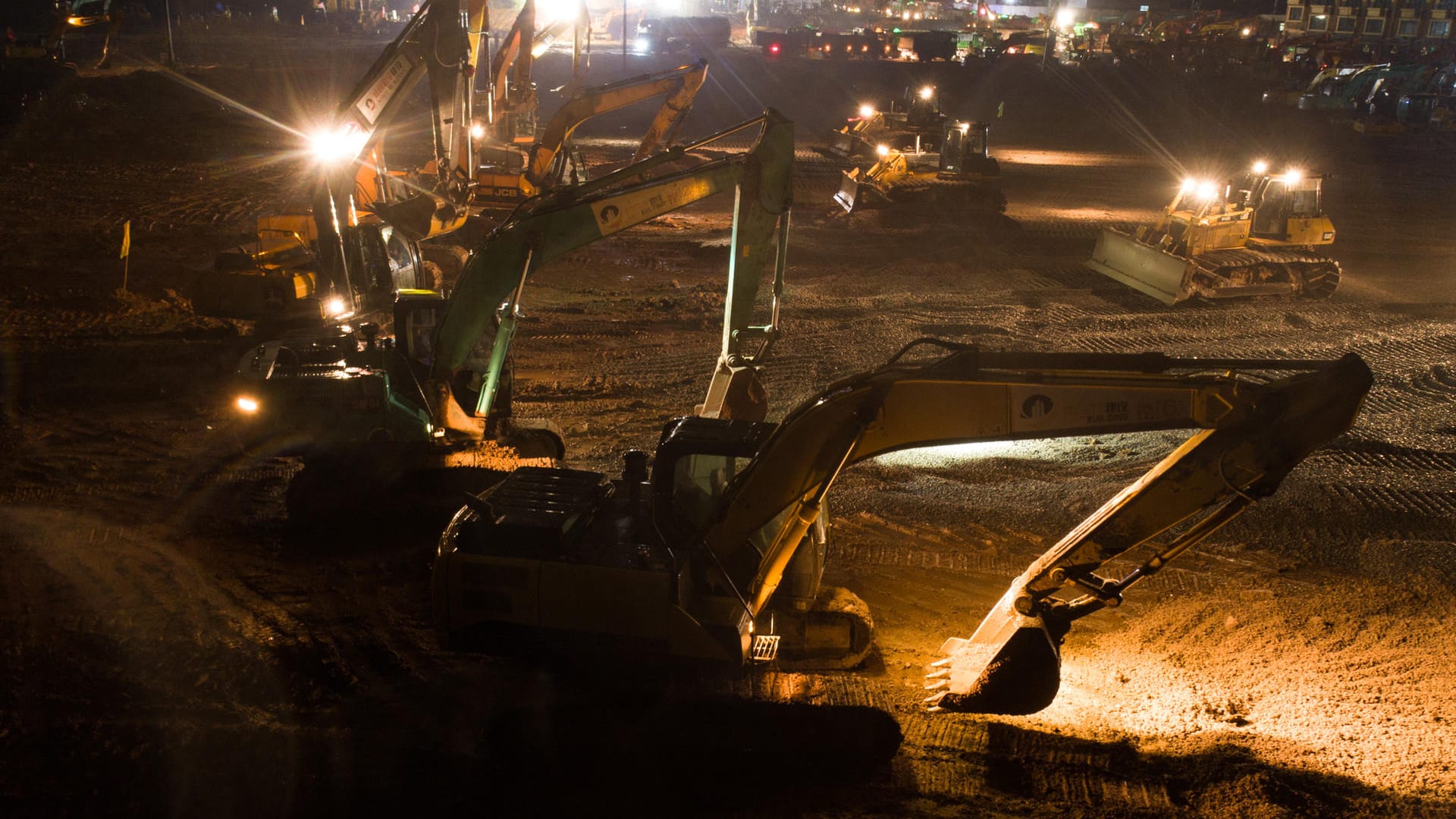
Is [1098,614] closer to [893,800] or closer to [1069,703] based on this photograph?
[1069,703]

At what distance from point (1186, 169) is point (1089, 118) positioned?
445 inches

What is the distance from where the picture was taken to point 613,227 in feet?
28.3

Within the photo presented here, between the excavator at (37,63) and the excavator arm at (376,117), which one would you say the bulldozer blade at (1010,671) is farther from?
the excavator at (37,63)

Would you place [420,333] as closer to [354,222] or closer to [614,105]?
[354,222]

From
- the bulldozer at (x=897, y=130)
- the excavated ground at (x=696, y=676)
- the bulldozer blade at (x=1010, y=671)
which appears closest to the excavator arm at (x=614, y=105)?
the excavated ground at (x=696, y=676)

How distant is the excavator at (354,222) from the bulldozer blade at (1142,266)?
11420mm

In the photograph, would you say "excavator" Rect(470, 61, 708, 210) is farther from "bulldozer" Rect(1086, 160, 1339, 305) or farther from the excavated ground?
"bulldozer" Rect(1086, 160, 1339, 305)

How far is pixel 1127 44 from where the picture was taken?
174ft

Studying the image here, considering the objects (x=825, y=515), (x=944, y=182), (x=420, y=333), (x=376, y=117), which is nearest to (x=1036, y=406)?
(x=825, y=515)

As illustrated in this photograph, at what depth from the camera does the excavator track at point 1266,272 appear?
17.3 metres

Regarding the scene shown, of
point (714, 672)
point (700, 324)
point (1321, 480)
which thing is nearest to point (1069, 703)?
point (714, 672)

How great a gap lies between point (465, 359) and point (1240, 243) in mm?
14450

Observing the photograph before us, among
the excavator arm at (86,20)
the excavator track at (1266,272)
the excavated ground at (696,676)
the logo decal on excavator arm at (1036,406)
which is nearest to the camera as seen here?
the logo decal on excavator arm at (1036,406)

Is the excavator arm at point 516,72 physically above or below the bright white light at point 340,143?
above
